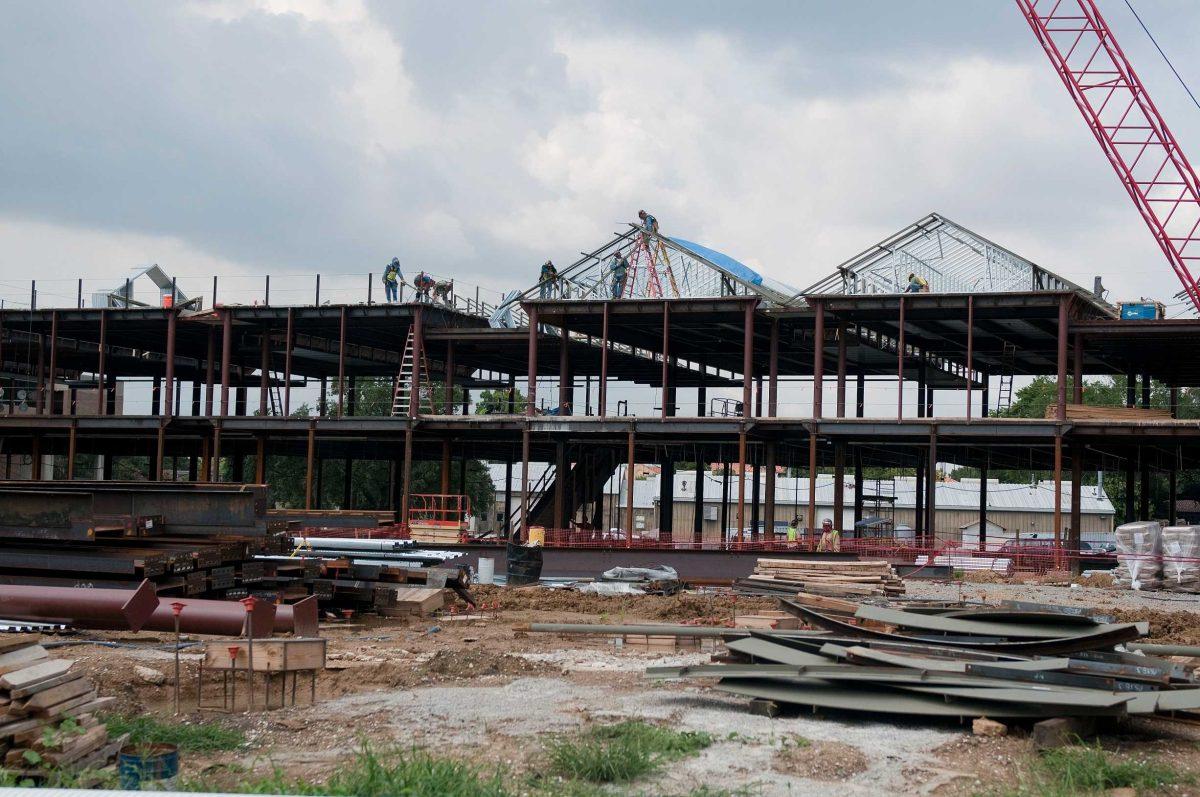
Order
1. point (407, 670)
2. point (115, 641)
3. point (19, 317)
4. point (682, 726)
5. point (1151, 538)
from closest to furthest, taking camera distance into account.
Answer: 1. point (682, 726)
2. point (407, 670)
3. point (115, 641)
4. point (1151, 538)
5. point (19, 317)

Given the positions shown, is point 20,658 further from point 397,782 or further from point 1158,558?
point 1158,558

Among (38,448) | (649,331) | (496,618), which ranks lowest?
(496,618)

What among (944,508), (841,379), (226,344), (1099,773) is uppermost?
(226,344)

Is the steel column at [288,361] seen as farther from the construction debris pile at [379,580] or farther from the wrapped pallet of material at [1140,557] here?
the wrapped pallet of material at [1140,557]

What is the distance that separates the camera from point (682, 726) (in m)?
12.7

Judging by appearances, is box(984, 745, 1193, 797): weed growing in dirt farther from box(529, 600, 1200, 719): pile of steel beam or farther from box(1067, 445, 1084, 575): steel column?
box(1067, 445, 1084, 575): steel column

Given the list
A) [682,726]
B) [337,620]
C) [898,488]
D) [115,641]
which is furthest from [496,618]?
[898,488]

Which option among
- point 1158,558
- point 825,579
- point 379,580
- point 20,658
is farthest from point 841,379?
point 20,658

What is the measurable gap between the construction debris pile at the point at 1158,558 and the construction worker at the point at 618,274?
60.4ft

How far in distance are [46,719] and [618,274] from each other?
34334 millimetres

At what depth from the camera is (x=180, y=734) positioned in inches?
463

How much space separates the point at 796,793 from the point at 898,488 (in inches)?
3290

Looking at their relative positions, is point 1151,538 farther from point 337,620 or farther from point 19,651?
point 19,651

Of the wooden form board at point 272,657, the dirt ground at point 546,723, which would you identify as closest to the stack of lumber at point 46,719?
the dirt ground at point 546,723
